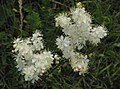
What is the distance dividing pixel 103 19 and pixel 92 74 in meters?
0.46

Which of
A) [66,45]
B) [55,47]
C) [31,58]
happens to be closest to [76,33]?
[66,45]

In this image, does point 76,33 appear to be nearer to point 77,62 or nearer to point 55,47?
point 77,62

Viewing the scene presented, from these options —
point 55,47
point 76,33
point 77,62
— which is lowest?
point 77,62

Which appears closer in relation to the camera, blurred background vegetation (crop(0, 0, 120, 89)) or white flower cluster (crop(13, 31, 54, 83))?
white flower cluster (crop(13, 31, 54, 83))

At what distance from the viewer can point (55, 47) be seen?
2398mm

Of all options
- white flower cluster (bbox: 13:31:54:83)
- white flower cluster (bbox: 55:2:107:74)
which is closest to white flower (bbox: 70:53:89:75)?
white flower cluster (bbox: 55:2:107:74)

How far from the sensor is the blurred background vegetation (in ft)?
7.59

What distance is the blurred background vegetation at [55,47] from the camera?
2.31 meters

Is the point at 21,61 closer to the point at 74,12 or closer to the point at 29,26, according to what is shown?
the point at 74,12

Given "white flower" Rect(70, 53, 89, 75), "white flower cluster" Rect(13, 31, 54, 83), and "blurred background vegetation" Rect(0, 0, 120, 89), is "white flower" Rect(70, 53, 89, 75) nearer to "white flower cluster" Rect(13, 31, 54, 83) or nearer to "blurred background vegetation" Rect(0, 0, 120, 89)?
"white flower cluster" Rect(13, 31, 54, 83)

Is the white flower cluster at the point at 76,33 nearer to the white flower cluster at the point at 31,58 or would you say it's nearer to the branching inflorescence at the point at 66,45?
the branching inflorescence at the point at 66,45

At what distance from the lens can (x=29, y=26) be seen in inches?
96.6

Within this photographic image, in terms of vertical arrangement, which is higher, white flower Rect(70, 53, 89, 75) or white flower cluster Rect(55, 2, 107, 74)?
white flower cluster Rect(55, 2, 107, 74)

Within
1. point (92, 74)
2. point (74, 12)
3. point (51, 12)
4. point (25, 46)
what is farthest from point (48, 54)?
point (51, 12)
